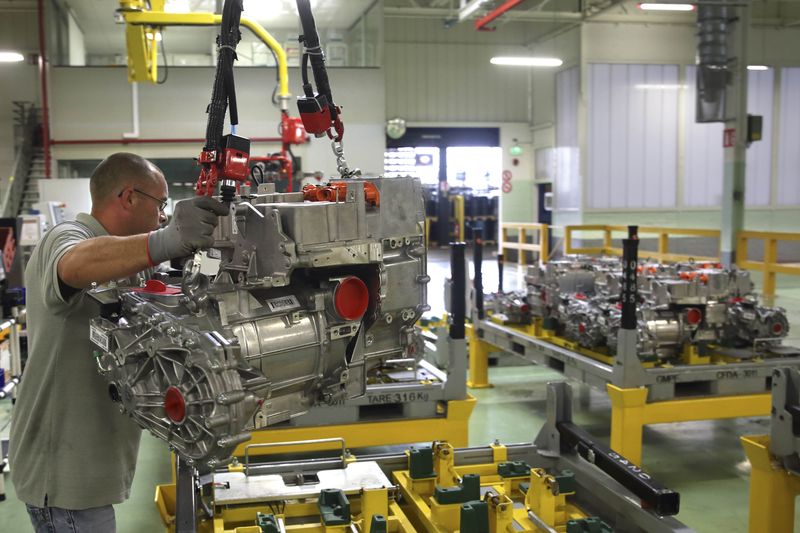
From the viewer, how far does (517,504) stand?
329 cm

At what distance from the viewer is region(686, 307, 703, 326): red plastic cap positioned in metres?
5.41

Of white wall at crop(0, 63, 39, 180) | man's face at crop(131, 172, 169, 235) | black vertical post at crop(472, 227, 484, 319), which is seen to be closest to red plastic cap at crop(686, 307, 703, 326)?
black vertical post at crop(472, 227, 484, 319)

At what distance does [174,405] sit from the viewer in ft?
6.86

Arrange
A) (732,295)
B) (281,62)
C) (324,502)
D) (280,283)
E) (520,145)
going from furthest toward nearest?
1. (520,145)
2. (281,62)
3. (732,295)
4. (324,502)
5. (280,283)

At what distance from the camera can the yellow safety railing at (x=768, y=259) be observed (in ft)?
36.8

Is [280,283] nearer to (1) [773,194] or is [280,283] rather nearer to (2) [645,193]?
(2) [645,193]

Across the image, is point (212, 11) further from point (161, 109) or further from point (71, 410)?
point (71, 410)

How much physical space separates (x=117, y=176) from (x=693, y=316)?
4.30m

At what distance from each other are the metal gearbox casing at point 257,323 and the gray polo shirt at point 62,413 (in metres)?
0.15

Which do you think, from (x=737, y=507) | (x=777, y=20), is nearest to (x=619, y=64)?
(x=777, y=20)

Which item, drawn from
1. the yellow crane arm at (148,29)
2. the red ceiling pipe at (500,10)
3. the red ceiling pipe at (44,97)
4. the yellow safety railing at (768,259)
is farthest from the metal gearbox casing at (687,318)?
the red ceiling pipe at (44,97)

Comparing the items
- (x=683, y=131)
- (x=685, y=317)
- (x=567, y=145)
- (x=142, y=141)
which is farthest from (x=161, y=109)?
(x=685, y=317)

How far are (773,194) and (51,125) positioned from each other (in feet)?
57.6

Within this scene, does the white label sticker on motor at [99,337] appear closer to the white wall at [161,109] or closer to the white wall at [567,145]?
the white wall at [161,109]
